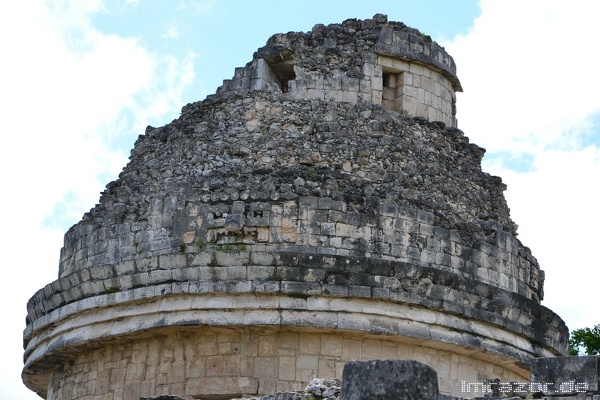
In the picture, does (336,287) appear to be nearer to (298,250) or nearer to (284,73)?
(298,250)

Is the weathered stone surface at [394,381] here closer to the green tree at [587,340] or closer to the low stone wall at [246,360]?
the low stone wall at [246,360]

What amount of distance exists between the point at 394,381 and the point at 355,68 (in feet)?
31.8

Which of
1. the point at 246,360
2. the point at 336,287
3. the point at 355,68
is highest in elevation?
the point at 355,68

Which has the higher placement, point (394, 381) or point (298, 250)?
point (298, 250)

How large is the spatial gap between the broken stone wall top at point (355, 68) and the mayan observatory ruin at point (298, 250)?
0.03 meters

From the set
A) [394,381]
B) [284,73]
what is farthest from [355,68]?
[394,381]

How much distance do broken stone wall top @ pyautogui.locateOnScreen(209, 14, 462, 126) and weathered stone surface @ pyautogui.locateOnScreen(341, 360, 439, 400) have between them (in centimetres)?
911

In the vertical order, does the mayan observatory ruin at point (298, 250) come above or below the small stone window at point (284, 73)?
below

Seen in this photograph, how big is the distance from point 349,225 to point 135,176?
11.9 ft

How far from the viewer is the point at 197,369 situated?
17234 millimetres

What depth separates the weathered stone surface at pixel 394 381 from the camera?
10.4m

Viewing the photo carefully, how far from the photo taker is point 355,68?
19531mm

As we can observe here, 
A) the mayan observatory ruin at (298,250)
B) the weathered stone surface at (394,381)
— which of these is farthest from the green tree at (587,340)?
the weathered stone surface at (394,381)

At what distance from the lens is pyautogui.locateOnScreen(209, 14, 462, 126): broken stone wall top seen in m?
19.4
